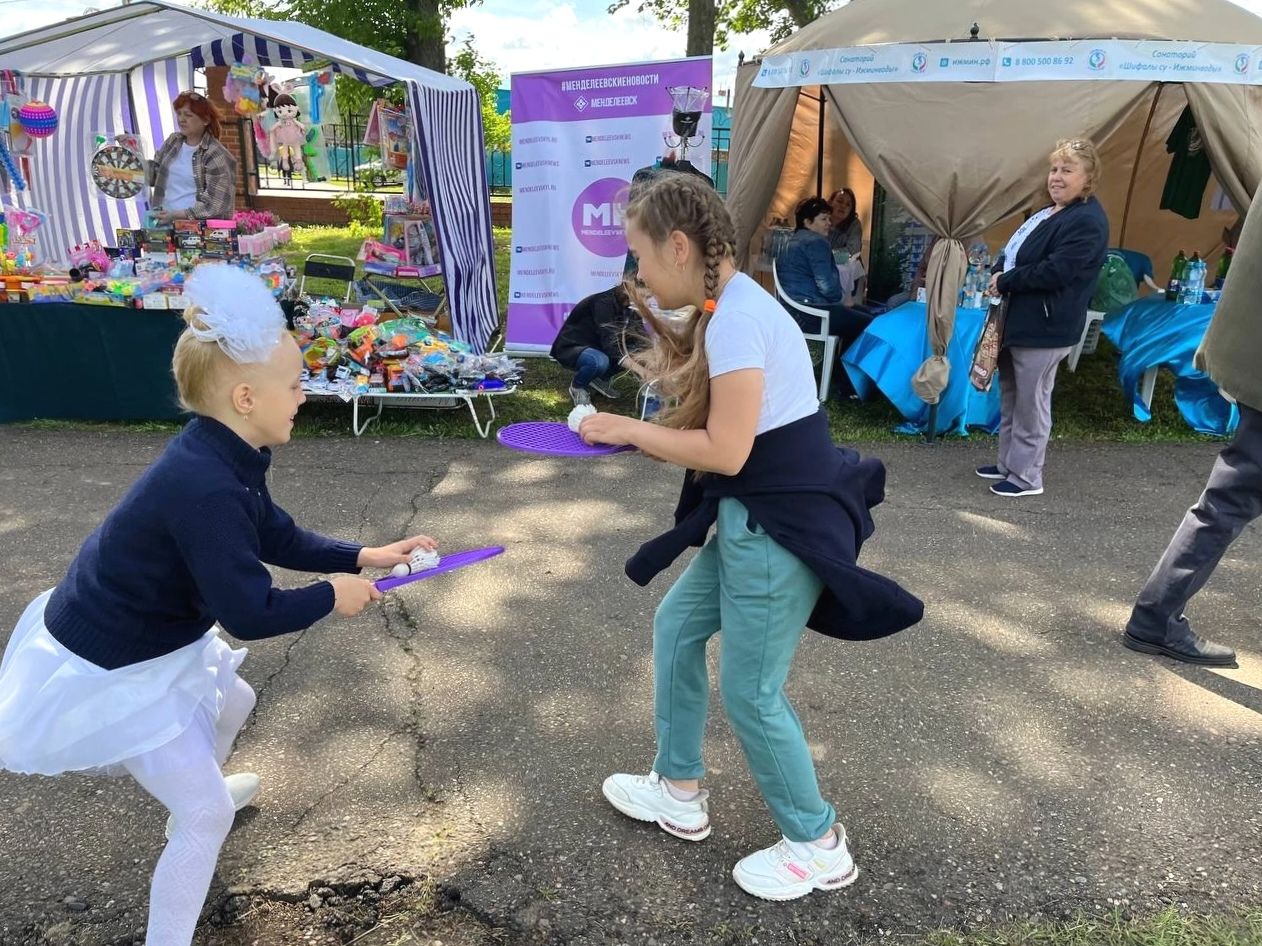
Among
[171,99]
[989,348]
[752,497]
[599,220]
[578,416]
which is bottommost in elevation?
[989,348]

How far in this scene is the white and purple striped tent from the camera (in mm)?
7387

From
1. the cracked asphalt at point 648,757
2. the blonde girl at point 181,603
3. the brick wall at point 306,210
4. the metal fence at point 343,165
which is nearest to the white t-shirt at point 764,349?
the blonde girl at point 181,603

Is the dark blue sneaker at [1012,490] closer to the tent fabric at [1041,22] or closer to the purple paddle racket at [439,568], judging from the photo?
the tent fabric at [1041,22]

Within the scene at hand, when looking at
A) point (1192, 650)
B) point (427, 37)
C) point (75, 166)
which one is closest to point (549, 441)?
point (1192, 650)

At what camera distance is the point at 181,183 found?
7352mm

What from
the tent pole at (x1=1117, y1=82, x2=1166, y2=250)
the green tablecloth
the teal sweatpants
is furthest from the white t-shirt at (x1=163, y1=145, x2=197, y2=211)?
the tent pole at (x1=1117, y1=82, x2=1166, y2=250)

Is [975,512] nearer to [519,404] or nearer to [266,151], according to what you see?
[519,404]

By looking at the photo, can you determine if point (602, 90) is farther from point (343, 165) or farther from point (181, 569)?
point (343, 165)

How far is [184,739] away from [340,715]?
46.8 inches

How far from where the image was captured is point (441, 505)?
5121 mm

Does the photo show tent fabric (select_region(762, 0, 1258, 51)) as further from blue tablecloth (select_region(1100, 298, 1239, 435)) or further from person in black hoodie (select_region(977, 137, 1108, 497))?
blue tablecloth (select_region(1100, 298, 1239, 435))

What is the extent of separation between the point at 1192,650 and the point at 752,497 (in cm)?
240

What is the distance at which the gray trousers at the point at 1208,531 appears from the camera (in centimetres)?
328

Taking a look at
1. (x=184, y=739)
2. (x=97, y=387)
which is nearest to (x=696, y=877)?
(x=184, y=739)
